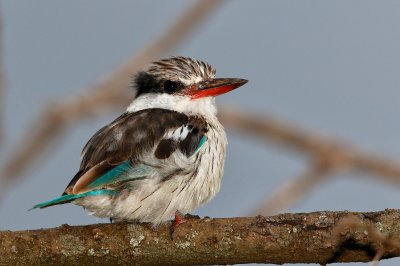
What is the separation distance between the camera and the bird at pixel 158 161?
405 centimetres

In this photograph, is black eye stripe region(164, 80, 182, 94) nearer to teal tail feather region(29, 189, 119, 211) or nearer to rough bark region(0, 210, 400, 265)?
teal tail feather region(29, 189, 119, 211)

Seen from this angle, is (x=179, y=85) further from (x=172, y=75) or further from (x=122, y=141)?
(x=122, y=141)

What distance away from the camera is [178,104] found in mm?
5207

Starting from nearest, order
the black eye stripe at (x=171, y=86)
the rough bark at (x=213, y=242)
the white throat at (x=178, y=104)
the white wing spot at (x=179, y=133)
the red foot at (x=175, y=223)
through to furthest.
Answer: the rough bark at (x=213, y=242), the red foot at (x=175, y=223), the white wing spot at (x=179, y=133), the white throat at (x=178, y=104), the black eye stripe at (x=171, y=86)

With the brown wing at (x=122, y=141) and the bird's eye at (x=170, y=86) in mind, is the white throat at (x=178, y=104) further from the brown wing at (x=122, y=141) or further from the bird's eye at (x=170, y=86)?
the brown wing at (x=122, y=141)

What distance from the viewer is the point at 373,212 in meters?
3.45

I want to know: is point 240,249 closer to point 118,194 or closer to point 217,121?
point 118,194

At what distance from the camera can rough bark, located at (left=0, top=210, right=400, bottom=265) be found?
3.35m

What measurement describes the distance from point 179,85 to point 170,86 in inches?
2.6

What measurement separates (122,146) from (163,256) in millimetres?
955

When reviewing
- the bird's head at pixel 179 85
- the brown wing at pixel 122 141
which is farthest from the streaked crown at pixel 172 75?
the brown wing at pixel 122 141

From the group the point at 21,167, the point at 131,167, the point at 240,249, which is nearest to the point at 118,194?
the point at 131,167

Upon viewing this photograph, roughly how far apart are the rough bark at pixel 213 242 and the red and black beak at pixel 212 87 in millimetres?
1706

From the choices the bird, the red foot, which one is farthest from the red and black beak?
the red foot
